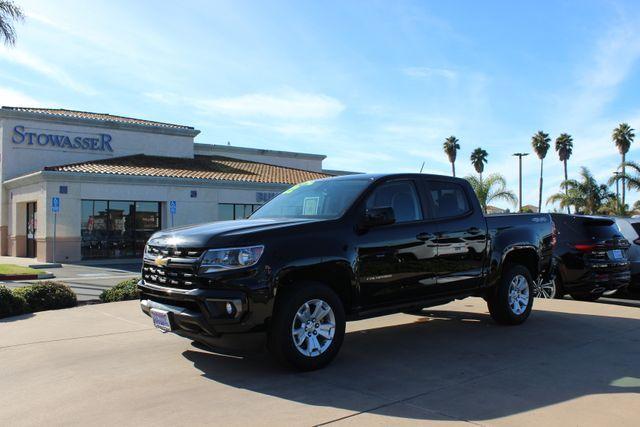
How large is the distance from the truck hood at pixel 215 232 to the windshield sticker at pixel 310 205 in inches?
14.7

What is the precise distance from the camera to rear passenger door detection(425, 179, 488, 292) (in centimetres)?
646

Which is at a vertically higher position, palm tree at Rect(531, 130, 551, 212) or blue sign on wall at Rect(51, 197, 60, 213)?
palm tree at Rect(531, 130, 551, 212)

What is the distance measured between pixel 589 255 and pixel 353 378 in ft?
19.6

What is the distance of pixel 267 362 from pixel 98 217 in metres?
22.2

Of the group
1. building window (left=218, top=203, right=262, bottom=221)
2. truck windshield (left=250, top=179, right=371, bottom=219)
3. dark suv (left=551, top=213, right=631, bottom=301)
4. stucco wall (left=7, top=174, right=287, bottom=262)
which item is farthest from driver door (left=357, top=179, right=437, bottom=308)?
building window (left=218, top=203, right=262, bottom=221)

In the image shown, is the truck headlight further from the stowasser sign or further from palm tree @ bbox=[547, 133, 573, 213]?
palm tree @ bbox=[547, 133, 573, 213]

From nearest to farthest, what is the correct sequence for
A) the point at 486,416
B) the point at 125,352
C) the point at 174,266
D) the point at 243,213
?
the point at 486,416 < the point at 174,266 < the point at 125,352 < the point at 243,213

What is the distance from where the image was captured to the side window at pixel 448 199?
6.67m

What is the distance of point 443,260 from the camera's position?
6434 mm

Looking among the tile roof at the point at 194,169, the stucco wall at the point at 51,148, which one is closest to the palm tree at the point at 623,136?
the tile roof at the point at 194,169

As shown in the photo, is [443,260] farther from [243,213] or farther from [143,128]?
[143,128]

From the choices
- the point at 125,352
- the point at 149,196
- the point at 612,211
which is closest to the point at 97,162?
the point at 149,196

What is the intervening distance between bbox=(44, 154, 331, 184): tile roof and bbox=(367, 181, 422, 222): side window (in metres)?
21.7

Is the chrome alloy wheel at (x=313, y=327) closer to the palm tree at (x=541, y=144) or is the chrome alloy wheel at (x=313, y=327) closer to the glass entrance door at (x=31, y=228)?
the glass entrance door at (x=31, y=228)
